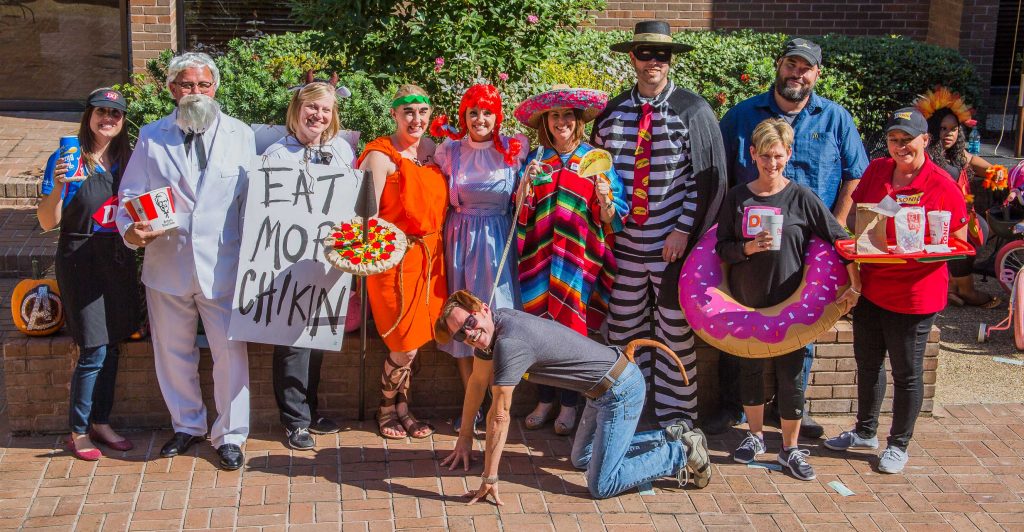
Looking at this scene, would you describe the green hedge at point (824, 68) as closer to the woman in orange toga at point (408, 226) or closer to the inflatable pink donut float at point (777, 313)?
the woman in orange toga at point (408, 226)

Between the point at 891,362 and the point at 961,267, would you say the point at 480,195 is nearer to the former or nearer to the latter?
the point at 891,362

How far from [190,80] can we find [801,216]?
3.10 m

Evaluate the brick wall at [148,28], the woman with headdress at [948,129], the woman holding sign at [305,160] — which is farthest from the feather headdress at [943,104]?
the brick wall at [148,28]

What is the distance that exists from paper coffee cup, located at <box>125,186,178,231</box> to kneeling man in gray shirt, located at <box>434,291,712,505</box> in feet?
4.61

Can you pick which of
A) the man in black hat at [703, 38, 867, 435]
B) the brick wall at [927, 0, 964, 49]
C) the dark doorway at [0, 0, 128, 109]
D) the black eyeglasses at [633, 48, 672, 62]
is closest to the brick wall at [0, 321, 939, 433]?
the man in black hat at [703, 38, 867, 435]

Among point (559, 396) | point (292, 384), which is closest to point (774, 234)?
point (559, 396)

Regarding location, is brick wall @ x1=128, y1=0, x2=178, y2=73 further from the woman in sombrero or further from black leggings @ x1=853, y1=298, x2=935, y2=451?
black leggings @ x1=853, y1=298, x2=935, y2=451

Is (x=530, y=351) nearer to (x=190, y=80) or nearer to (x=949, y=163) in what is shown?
(x=190, y=80)

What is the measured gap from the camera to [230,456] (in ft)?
19.0

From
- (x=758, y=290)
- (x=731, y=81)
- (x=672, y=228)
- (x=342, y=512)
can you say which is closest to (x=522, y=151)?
(x=672, y=228)

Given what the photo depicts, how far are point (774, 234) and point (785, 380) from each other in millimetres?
870

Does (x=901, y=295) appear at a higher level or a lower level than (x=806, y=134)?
lower

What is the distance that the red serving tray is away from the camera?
5512 mm

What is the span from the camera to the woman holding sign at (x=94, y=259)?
18.6 ft
